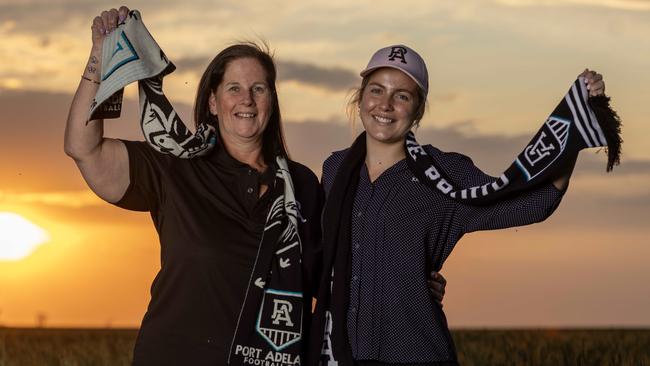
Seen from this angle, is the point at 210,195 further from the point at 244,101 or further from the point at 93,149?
the point at 93,149

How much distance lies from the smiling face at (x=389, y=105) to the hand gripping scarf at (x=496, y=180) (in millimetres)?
194

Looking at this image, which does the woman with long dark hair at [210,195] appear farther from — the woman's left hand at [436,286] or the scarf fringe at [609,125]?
the scarf fringe at [609,125]

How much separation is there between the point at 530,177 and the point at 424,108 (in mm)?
721

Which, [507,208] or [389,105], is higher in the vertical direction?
[389,105]

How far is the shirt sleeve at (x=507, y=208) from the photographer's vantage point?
6898mm

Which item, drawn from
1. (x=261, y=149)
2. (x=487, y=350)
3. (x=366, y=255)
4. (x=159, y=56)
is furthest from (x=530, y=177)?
(x=487, y=350)

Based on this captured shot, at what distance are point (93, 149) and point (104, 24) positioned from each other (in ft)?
2.79

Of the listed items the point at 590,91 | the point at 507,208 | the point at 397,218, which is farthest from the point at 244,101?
A: the point at 590,91

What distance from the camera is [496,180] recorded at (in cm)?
688

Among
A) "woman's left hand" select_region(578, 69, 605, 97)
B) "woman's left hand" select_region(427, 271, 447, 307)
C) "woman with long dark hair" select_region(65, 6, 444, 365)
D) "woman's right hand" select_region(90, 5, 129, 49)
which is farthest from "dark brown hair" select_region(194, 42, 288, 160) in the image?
"woman's left hand" select_region(578, 69, 605, 97)

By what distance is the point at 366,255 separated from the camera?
22.2 feet

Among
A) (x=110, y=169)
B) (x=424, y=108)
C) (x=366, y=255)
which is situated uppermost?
(x=424, y=108)

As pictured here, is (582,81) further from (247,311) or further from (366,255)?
(247,311)

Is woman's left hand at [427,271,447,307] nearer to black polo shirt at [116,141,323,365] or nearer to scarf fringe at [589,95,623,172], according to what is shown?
black polo shirt at [116,141,323,365]
